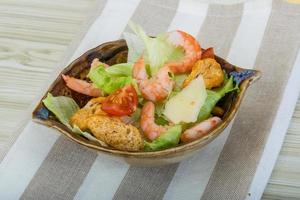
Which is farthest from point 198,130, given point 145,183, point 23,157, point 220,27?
point 220,27

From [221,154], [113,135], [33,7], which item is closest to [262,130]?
[221,154]

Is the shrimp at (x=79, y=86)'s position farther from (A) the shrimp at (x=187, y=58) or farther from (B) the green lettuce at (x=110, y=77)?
(A) the shrimp at (x=187, y=58)

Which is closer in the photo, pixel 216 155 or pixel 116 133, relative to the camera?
pixel 116 133

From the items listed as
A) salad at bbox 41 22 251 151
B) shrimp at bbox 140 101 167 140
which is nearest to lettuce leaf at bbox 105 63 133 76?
salad at bbox 41 22 251 151

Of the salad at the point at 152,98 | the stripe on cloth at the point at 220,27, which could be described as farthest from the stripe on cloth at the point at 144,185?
the stripe on cloth at the point at 220,27

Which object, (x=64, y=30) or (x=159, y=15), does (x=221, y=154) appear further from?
(x=64, y=30)

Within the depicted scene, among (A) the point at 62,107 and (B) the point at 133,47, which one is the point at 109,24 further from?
(A) the point at 62,107
